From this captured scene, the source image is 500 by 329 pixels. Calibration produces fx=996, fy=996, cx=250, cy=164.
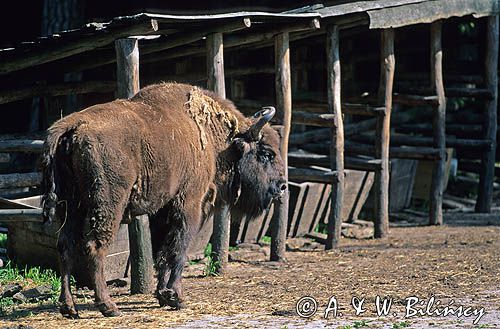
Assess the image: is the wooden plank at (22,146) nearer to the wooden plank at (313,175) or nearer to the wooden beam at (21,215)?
the wooden beam at (21,215)

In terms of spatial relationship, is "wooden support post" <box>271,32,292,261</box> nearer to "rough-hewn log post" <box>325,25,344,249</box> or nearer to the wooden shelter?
the wooden shelter

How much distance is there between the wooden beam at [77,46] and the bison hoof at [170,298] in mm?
2201

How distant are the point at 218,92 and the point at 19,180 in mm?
2122

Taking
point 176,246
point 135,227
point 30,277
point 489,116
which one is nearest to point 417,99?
point 489,116

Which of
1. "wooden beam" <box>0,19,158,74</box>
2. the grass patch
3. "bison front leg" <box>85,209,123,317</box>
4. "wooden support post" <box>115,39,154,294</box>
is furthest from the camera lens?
the grass patch

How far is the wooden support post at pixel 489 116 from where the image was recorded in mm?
14891

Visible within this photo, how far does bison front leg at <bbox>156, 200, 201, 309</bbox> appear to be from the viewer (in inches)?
328

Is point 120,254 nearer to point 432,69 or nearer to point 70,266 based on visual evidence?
point 70,266

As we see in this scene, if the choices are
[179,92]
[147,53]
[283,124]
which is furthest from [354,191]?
[179,92]

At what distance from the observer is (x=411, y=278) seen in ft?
32.5

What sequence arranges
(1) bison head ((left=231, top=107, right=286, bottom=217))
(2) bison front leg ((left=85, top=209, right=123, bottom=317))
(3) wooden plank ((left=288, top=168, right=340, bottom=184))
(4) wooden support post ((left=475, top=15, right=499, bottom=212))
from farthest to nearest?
1. (4) wooden support post ((left=475, top=15, right=499, bottom=212))
2. (3) wooden plank ((left=288, top=168, right=340, bottom=184))
3. (1) bison head ((left=231, top=107, right=286, bottom=217))
4. (2) bison front leg ((left=85, top=209, right=123, bottom=317))

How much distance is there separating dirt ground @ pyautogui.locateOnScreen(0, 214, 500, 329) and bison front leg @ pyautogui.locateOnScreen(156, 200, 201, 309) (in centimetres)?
24

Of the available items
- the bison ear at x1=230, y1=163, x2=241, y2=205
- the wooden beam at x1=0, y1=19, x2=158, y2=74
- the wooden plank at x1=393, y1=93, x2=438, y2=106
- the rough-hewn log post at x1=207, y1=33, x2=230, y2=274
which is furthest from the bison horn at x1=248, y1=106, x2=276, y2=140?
the wooden plank at x1=393, y1=93, x2=438, y2=106

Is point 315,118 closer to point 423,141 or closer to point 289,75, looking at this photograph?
point 289,75
